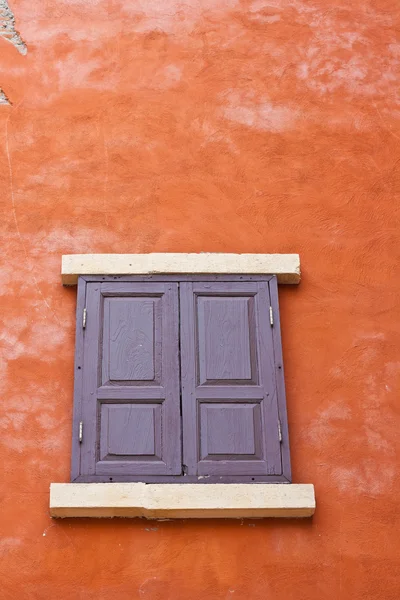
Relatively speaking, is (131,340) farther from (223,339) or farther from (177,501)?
(177,501)

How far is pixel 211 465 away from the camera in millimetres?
5254

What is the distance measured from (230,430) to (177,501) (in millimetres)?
562

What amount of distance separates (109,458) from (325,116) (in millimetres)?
3009

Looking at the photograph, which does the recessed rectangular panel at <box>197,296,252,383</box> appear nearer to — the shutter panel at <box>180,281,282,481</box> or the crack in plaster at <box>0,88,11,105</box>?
the shutter panel at <box>180,281,282,481</box>

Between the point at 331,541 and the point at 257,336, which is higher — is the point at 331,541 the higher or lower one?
the lower one

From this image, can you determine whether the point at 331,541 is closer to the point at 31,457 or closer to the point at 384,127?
the point at 31,457

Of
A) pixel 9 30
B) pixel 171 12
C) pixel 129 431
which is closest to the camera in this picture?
pixel 129 431

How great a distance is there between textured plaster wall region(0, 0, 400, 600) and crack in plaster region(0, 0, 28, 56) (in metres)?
0.05

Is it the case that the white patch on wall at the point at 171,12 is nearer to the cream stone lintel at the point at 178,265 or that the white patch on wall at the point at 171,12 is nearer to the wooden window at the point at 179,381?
the cream stone lintel at the point at 178,265

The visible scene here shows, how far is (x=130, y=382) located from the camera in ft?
18.0

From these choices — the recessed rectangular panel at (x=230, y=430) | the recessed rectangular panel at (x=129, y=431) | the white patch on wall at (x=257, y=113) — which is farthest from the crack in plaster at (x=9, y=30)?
the recessed rectangular panel at (x=230, y=430)

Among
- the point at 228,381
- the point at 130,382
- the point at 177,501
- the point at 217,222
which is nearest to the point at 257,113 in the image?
the point at 217,222

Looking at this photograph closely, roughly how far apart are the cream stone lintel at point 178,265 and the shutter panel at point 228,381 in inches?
4.3

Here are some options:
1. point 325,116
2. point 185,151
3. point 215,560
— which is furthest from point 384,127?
point 215,560
